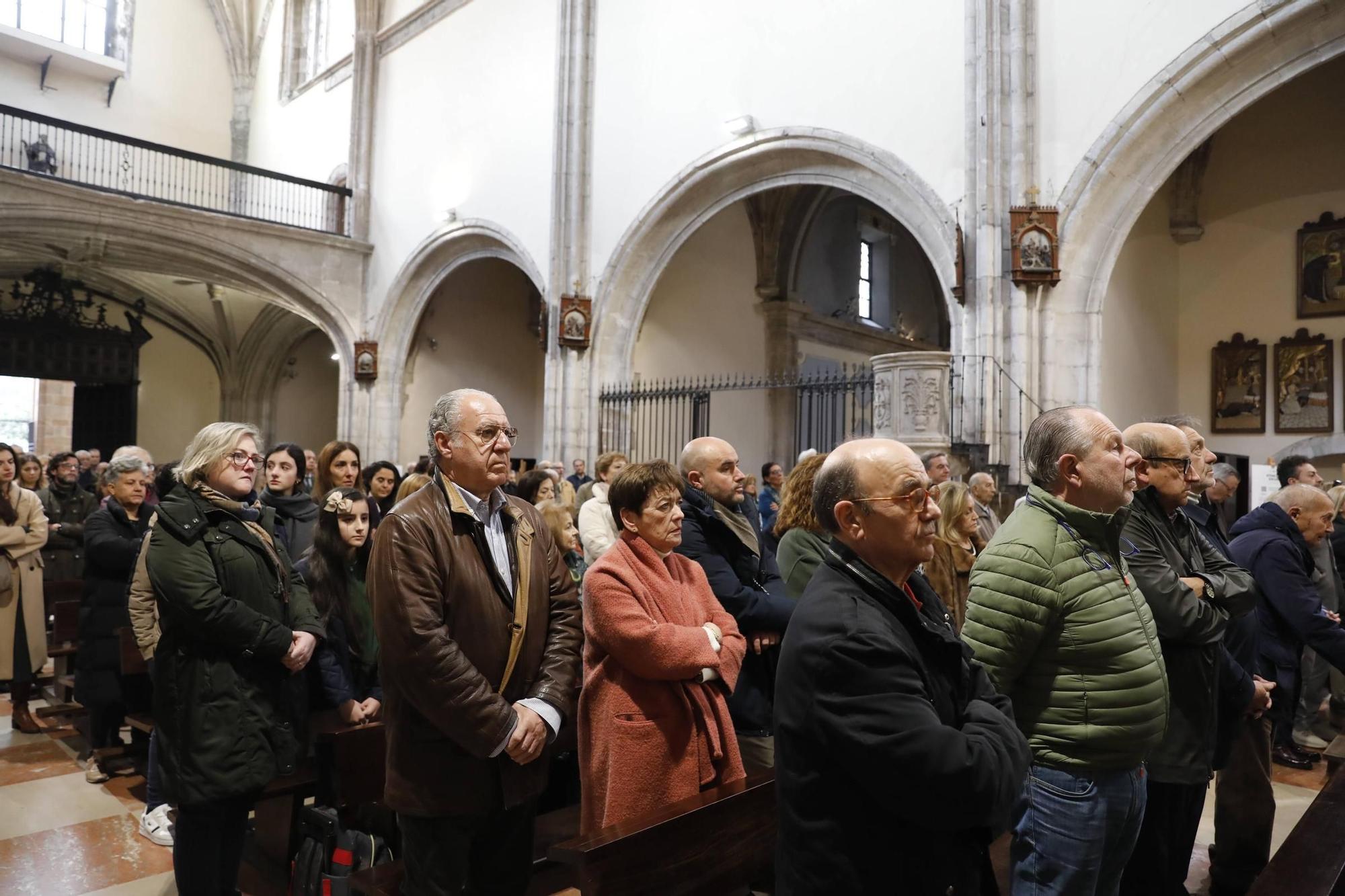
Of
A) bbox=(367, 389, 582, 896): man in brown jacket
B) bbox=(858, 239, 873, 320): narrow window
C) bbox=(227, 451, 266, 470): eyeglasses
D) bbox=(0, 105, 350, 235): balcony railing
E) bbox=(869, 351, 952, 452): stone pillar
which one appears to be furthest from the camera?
bbox=(858, 239, 873, 320): narrow window

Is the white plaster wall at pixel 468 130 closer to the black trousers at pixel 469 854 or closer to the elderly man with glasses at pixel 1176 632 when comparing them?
the elderly man with glasses at pixel 1176 632

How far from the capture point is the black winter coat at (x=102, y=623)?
4.20m

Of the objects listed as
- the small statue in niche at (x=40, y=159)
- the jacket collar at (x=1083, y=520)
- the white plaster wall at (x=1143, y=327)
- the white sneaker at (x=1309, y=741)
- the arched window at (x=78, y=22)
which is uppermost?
the arched window at (x=78, y=22)

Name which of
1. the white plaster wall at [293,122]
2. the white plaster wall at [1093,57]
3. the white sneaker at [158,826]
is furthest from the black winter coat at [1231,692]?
the white plaster wall at [293,122]

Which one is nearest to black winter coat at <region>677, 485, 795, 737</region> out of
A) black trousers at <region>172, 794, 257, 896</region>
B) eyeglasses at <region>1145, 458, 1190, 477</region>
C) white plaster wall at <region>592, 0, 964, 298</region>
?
eyeglasses at <region>1145, 458, 1190, 477</region>

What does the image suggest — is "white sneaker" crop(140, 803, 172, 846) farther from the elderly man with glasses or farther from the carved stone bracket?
the carved stone bracket

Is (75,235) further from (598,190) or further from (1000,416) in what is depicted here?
(1000,416)

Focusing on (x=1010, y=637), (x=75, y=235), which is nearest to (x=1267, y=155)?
(x=1010, y=637)

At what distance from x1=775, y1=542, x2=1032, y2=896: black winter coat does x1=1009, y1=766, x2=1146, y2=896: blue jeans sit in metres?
0.44

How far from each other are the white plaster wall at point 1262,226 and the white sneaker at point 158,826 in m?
10.2

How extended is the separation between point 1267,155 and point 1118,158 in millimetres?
3874

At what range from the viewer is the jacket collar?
1.97m

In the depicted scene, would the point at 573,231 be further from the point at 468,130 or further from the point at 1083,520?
the point at 1083,520

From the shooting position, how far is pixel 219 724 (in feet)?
8.02
